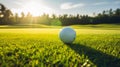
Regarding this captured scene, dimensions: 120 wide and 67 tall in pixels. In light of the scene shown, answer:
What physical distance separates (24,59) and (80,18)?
76.3m

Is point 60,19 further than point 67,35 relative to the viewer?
Yes

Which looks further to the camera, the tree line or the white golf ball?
the tree line

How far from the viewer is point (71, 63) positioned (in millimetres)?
5801

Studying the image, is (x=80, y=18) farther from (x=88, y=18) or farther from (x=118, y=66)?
(x=118, y=66)

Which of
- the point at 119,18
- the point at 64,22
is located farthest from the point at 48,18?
the point at 119,18

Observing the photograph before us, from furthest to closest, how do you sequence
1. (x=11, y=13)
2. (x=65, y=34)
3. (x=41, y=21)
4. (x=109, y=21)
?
(x=41, y=21) → (x=109, y=21) → (x=11, y=13) → (x=65, y=34)

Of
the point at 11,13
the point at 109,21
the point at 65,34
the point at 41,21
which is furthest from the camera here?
the point at 41,21

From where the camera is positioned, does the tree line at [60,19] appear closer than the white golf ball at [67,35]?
No

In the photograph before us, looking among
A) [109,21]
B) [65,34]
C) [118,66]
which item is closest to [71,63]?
[118,66]

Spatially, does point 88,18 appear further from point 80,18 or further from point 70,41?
point 70,41

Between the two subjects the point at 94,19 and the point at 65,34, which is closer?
the point at 65,34

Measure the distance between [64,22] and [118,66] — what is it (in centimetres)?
7385

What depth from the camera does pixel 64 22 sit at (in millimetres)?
79562

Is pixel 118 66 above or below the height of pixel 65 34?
below
